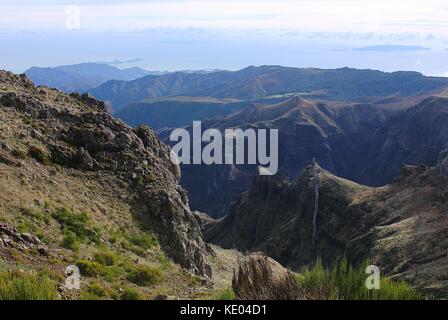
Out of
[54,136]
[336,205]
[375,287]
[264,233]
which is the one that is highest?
[54,136]

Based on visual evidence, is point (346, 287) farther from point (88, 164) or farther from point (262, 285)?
point (88, 164)

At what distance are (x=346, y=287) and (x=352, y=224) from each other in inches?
3072

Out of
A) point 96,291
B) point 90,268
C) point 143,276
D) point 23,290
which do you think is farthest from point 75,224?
point 23,290

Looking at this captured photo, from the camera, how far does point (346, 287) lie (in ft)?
47.9

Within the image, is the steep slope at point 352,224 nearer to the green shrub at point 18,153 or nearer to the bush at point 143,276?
the bush at point 143,276

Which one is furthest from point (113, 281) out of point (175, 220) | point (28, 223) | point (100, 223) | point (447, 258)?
point (447, 258)

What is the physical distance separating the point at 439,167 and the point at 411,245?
27.6 meters

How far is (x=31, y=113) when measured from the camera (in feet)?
134

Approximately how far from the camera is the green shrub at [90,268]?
22828 mm

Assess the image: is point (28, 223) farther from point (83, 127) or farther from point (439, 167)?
point (439, 167)

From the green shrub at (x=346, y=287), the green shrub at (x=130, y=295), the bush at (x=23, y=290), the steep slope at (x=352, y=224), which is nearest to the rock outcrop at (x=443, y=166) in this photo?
the steep slope at (x=352, y=224)

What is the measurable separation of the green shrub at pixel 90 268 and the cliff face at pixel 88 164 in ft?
27.4

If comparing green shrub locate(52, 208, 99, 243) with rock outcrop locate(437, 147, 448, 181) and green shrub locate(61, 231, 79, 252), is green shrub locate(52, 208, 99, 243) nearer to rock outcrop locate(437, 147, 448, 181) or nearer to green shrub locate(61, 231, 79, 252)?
green shrub locate(61, 231, 79, 252)
